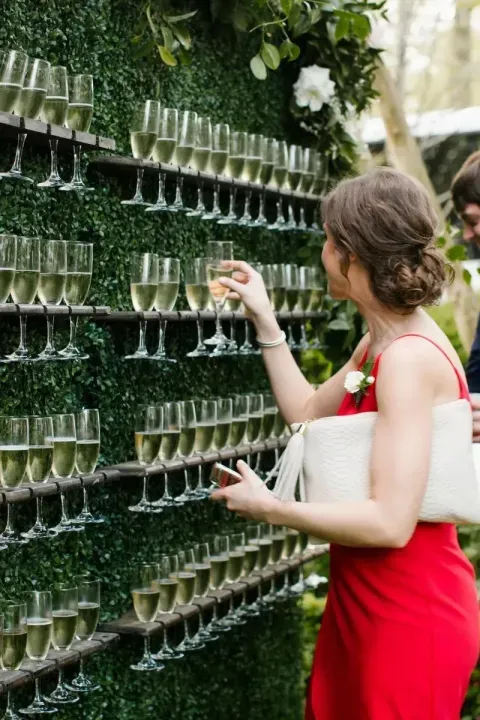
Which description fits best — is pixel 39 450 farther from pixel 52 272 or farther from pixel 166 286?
pixel 166 286

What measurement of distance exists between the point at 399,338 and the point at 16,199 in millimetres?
1113

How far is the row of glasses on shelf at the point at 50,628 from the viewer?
2785 mm

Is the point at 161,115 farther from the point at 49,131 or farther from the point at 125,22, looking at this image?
the point at 49,131

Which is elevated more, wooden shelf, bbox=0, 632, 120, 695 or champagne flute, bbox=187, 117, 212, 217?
champagne flute, bbox=187, 117, 212, 217

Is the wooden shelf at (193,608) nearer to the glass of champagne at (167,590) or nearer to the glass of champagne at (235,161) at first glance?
the glass of champagne at (167,590)

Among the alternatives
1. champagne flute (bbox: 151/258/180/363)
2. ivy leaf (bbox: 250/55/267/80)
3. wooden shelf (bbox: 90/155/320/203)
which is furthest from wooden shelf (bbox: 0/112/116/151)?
ivy leaf (bbox: 250/55/267/80)

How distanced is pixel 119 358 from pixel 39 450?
73cm

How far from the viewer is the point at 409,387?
238cm

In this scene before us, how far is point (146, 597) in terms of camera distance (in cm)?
345

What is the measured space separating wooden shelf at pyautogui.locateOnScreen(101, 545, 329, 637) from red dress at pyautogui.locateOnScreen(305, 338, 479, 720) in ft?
3.11

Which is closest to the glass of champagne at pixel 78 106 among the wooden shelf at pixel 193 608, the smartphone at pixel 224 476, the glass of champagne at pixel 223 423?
the smartphone at pixel 224 476

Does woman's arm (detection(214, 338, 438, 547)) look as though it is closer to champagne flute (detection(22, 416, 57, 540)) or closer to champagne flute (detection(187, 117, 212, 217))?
champagne flute (detection(22, 416, 57, 540))

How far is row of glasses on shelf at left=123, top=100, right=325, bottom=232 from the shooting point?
11.3 ft

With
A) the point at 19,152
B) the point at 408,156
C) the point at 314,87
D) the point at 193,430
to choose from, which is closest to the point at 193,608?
the point at 193,430
